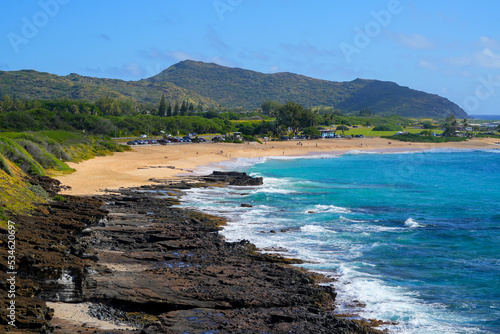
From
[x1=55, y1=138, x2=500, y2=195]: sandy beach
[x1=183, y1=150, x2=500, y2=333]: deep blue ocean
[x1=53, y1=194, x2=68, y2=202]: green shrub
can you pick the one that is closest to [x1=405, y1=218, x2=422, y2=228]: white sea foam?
[x1=183, y1=150, x2=500, y2=333]: deep blue ocean

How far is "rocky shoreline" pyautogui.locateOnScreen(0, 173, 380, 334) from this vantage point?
10641 mm

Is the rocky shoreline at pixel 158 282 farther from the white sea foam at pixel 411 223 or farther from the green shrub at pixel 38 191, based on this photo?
A: the white sea foam at pixel 411 223

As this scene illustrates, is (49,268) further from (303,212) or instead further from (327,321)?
(303,212)

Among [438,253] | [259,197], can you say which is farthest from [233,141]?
[438,253]

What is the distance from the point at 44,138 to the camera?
44250 millimetres

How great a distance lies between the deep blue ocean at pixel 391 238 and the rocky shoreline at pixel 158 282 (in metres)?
1.45

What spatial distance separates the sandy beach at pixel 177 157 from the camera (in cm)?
3381

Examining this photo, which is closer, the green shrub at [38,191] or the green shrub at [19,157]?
the green shrub at [38,191]

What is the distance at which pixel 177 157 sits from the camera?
57938 millimetres

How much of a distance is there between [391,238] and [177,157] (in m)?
39.6

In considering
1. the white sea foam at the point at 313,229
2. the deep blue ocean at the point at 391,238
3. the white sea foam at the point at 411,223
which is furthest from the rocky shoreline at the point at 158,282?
the white sea foam at the point at 411,223

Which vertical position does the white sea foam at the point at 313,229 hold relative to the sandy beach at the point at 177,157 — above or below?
below

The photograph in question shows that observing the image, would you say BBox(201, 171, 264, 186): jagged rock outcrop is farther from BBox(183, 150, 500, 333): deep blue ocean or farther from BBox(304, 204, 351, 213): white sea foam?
BBox(304, 204, 351, 213): white sea foam

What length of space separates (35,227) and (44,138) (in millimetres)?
30803
